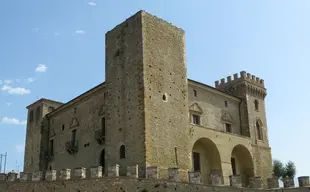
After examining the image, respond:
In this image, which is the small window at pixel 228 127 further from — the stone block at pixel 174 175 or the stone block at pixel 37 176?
the stone block at pixel 37 176

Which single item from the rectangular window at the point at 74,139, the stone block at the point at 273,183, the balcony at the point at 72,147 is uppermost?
the rectangular window at the point at 74,139

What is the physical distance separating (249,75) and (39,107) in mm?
19491

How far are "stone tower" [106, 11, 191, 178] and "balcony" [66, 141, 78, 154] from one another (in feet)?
23.9

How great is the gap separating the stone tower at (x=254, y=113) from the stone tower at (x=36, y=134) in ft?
52.7

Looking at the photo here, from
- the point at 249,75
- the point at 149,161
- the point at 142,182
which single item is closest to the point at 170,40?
the point at 149,161

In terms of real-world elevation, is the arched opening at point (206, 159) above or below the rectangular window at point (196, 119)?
below

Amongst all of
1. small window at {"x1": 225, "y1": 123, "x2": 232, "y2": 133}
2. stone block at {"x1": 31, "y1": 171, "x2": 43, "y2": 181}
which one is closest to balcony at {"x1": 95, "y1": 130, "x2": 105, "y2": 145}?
stone block at {"x1": 31, "y1": 171, "x2": 43, "y2": 181}

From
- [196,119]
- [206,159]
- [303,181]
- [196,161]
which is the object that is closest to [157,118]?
[196,161]

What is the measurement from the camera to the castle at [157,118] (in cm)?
2172

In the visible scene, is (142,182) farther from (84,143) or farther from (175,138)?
(84,143)

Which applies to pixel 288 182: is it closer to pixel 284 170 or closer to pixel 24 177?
pixel 284 170

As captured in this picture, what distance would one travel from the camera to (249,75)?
33531 millimetres

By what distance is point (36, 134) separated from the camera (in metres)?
36.0

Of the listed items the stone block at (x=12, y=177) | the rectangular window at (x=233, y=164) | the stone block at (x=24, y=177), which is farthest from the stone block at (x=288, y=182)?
the stone block at (x=12, y=177)
